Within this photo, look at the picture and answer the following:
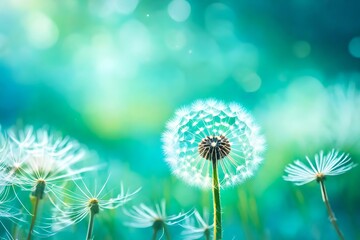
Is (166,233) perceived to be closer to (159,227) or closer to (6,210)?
(159,227)

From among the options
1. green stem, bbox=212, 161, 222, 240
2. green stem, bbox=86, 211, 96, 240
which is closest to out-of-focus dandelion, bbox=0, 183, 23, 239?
green stem, bbox=86, 211, 96, 240

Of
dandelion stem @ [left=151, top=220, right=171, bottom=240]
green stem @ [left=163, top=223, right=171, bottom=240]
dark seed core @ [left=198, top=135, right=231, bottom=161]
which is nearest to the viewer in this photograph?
green stem @ [left=163, top=223, right=171, bottom=240]

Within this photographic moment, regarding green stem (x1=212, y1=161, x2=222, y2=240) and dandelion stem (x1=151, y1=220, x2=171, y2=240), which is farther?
dandelion stem (x1=151, y1=220, x2=171, y2=240)

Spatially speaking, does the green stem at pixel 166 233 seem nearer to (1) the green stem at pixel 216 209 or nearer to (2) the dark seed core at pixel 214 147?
(1) the green stem at pixel 216 209

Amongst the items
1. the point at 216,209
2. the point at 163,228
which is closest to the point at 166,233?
the point at 163,228

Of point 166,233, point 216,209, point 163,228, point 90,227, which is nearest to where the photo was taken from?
point 90,227

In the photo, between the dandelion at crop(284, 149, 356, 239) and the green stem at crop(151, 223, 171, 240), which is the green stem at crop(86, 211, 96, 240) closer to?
the green stem at crop(151, 223, 171, 240)

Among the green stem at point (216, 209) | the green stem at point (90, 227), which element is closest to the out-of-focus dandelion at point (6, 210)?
the green stem at point (90, 227)

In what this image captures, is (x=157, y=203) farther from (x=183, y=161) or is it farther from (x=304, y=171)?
(x=304, y=171)
